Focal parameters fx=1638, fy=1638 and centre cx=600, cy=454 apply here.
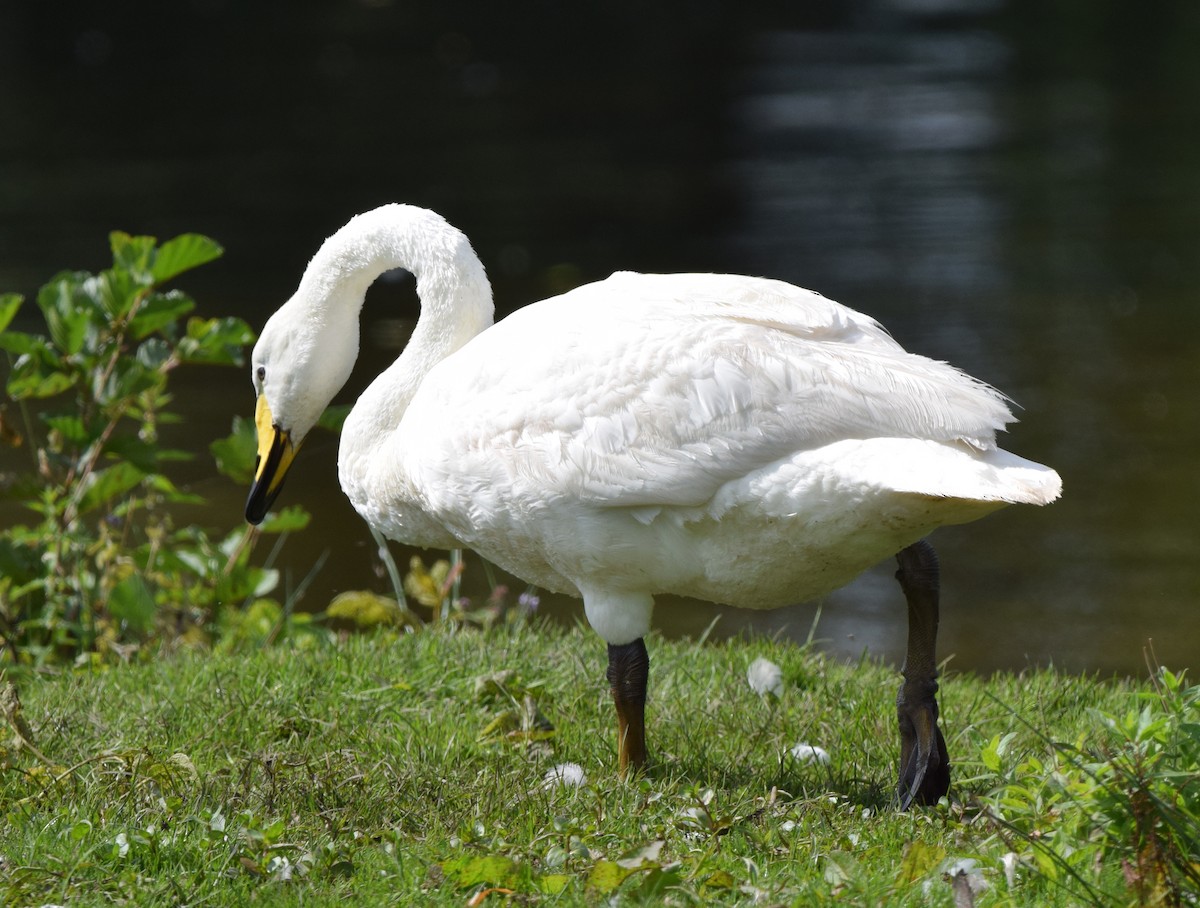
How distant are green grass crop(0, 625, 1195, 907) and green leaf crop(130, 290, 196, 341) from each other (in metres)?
1.03

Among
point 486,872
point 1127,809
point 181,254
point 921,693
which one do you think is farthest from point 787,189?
point 1127,809

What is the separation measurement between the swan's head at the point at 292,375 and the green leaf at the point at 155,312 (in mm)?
622

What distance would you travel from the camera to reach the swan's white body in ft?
11.2

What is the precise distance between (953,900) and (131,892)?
151cm

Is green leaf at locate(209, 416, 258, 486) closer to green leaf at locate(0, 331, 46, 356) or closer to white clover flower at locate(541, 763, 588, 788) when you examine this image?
green leaf at locate(0, 331, 46, 356)

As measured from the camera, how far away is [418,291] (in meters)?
4.40

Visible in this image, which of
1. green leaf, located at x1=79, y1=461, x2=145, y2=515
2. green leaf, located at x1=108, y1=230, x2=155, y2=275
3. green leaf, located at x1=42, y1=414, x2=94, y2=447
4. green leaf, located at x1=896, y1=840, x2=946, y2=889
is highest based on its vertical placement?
green leaf, located at x1=108, y1=230, x2=155, y2=275

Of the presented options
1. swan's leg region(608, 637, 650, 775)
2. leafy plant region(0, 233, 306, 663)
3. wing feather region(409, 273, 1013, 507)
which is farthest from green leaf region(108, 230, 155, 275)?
swan's leg region(608, 637, 650, 775)

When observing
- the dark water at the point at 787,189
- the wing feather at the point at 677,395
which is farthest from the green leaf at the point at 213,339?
the dark water at the point at 787,189

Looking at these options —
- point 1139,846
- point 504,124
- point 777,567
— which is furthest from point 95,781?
point 504,124

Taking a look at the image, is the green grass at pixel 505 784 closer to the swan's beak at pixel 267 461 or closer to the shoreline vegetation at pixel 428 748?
the shoreline vegetation at pixel 428 748

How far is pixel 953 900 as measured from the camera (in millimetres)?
2861

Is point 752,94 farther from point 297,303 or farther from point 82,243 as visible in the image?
point 297,303

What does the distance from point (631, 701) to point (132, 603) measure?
6.71 feet
